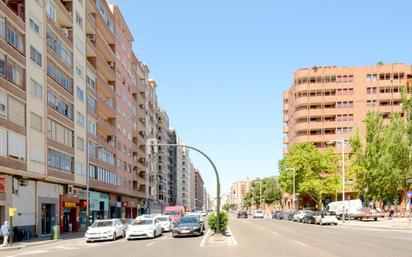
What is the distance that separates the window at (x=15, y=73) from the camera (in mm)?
36406

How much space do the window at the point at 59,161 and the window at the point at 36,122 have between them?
112 inches

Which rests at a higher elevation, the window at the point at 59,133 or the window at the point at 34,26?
the window at the point at 34,26

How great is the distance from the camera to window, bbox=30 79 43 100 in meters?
40.4

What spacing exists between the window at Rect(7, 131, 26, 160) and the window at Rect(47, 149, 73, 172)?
207 inches

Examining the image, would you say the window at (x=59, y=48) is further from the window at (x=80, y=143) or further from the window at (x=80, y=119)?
the window at (x=80, y=143)

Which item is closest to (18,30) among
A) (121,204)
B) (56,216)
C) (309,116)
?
(56,216)

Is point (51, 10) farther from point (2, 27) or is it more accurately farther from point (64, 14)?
→ point (2, 27)

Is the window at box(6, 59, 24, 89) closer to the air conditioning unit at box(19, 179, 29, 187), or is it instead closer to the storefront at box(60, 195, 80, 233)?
the air conditioning unit at box(19, 179, 29, 187)

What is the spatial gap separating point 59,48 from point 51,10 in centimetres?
350

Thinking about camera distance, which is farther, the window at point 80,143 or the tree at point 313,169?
the tree at point 313,169

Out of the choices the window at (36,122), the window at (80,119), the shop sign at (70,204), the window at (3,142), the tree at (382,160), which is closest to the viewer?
the window at (3,142)

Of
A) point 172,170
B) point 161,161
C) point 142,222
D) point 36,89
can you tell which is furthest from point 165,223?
point 172,170

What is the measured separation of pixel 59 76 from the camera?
156 ft

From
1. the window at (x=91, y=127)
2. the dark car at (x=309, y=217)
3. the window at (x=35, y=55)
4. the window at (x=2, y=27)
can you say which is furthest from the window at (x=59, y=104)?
the dark car at (x=309, y=217)
